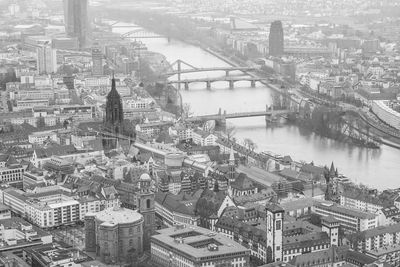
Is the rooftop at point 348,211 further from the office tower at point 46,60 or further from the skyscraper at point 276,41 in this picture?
the skyscraper at point 276,41

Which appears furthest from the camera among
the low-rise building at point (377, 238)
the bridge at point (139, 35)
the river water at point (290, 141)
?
the bridge at point (139, 35)

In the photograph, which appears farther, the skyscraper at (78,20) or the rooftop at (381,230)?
the skyscraper at (78,20)

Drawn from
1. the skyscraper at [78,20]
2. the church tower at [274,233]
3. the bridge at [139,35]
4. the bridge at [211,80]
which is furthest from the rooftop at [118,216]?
the bridge at [139,35]

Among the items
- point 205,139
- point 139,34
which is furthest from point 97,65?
point 139,34

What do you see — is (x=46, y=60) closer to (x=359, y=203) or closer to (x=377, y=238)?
(x=359, y=203)

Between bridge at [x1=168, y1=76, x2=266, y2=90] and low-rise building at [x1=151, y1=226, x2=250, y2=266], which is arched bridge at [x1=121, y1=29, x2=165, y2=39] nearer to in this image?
bridge at [x1=168, y1=76, x2=266, y2=90]
